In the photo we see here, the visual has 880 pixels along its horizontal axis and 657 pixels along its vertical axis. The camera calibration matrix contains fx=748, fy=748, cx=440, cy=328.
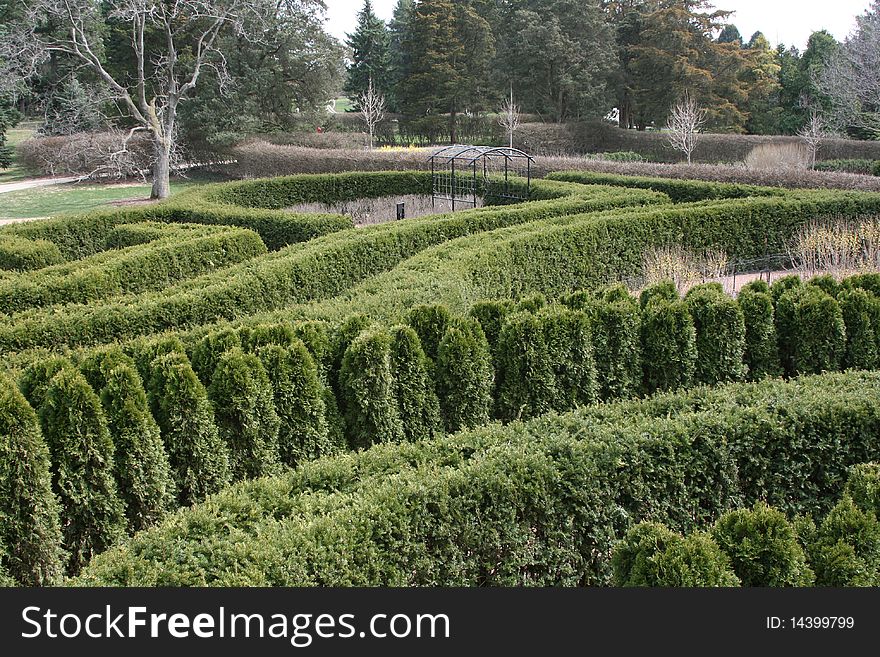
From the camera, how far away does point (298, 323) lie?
5.91m

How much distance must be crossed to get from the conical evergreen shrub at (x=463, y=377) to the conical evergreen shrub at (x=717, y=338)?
2.00 m

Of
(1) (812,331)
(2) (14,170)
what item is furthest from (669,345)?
(2) (14,170)

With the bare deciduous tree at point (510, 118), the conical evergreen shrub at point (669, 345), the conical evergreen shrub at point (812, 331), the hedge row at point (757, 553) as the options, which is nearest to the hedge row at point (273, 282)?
the conical evergreen shrub at point (669, 345)

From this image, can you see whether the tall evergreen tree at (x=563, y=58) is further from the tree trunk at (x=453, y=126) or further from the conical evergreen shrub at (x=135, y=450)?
the conical evergreen shrub at (x=135, y=450)

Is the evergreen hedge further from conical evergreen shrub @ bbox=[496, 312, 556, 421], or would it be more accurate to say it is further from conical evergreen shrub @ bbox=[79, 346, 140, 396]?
conical evergreen shrub @ bbox=[79, 346, 140, 396]

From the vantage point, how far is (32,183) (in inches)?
1232

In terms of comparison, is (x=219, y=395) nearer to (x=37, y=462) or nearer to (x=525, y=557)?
(x=37, y=462)

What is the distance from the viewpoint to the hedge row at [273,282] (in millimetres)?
7160

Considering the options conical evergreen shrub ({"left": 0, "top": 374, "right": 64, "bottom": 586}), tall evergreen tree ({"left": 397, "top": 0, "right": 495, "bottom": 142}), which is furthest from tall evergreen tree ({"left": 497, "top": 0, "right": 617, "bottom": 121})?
conical evergreen shrub ({"left": 0, "top": 374, "right": 64, "bottom": 586})

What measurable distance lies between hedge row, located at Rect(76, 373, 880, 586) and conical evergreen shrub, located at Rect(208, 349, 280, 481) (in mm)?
1179

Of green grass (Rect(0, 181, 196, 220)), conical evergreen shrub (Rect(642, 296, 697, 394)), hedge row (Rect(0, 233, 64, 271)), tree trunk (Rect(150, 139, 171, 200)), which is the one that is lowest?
conical evergreen shrub (Rect(642, 296, 697, 394))

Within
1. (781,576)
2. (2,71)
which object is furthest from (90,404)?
(2,71)

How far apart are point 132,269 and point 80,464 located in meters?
5.60

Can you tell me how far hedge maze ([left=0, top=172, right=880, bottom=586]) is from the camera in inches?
133
